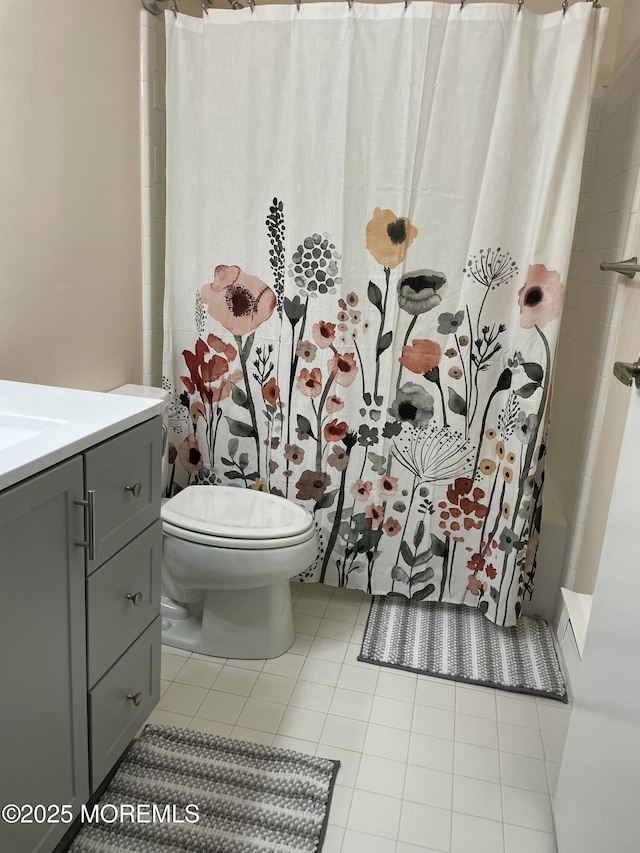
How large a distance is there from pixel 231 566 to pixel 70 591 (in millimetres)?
703

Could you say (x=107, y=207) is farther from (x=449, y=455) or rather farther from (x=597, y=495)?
(x=597, y=495)

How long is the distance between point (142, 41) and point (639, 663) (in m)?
2.08

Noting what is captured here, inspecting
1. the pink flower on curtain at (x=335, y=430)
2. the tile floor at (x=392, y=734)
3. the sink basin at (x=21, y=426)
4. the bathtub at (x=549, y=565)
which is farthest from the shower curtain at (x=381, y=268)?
the sink basin at (x=21, y=426)

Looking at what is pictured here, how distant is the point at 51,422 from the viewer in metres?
1.21

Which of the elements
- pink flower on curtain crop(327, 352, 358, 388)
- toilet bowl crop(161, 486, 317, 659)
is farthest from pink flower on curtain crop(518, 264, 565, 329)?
toilet bowl crop(161, 486, 317, 659)

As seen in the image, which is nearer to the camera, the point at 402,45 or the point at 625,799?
the point at 625,799

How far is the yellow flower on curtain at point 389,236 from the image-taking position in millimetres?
1913

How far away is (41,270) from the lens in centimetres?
166

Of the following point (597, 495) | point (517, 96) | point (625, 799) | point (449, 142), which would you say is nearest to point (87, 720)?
point (625, 799)

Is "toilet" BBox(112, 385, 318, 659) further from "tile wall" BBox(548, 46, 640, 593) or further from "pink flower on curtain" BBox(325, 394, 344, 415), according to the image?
"tile wall" BBox(548, 46, 640, 593)

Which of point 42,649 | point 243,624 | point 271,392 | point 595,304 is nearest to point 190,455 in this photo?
point 271,392

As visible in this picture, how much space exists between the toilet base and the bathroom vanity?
457 millimetres

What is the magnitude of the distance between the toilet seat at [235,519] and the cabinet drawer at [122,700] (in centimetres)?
35

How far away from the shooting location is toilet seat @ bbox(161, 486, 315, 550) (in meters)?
1.81
